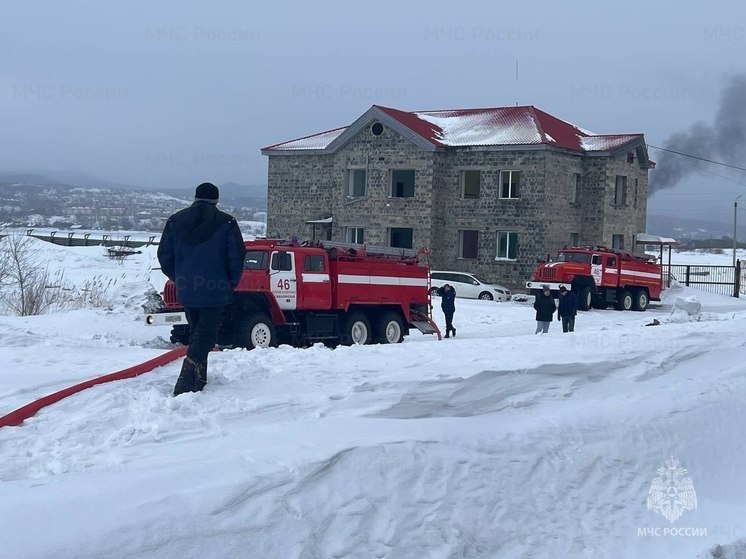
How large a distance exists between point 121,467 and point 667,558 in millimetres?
4562

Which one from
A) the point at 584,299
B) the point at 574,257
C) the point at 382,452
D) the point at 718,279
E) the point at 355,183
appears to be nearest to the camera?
the point at 382,452

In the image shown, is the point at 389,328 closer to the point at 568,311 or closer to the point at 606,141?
the point at 568,311

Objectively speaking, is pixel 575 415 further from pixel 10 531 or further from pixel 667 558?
pixel 10 531

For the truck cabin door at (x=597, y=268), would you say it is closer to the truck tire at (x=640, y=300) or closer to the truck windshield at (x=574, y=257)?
the truck windshield at (x=574, y=257)

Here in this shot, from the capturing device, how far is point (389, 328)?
21938 millimetres

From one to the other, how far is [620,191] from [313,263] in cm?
3042

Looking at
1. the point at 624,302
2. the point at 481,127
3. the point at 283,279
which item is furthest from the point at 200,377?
the point at 481,127

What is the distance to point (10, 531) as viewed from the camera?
A: 205 inches

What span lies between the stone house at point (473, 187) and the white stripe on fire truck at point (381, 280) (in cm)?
→ 2060

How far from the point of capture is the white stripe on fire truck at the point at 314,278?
19.6 meters

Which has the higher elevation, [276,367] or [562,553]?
[276,367]

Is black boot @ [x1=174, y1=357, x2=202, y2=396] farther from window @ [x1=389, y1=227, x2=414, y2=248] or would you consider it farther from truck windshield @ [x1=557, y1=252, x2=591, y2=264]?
window @ [x1=389, y1=227, x2=414, y2=248]

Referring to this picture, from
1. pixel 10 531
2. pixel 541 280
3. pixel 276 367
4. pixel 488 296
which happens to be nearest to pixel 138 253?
pixel 488 296

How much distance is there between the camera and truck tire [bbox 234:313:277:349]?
17.8 meters
